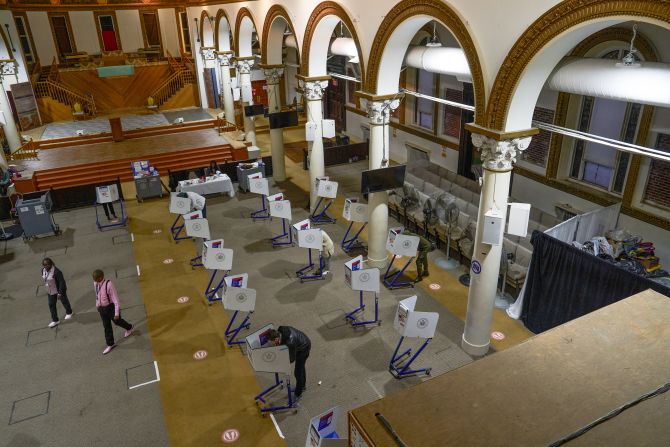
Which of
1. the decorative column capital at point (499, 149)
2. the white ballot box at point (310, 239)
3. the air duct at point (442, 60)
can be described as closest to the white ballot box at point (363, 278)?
the white ballot box at point (310, 239)

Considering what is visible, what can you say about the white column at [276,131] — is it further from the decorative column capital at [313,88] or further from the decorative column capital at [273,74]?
the decorative column capital at [313,88]

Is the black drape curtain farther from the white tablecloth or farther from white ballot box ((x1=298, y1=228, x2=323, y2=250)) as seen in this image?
the white tablecloth

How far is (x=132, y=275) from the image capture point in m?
11.7

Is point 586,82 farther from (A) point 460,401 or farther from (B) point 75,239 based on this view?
(B) point 75,239

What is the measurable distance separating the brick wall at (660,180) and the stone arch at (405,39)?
216 inches

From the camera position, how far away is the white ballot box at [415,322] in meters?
7.38

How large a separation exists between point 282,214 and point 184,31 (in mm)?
20543

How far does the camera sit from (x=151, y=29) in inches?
1106

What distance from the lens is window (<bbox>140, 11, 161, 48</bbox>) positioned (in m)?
27.7

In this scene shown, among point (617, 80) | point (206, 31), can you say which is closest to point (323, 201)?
point (617, 80)

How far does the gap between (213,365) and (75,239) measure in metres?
7.56

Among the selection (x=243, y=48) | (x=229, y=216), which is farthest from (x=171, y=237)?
(x=243, y=48)

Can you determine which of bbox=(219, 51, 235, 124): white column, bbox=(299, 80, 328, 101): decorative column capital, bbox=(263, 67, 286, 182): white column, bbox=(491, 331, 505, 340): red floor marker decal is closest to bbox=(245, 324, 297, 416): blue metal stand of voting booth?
bbox=(491, 331, 505, 340): red floor marker decal

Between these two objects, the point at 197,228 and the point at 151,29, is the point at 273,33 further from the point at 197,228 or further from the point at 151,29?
the point at 151,29
